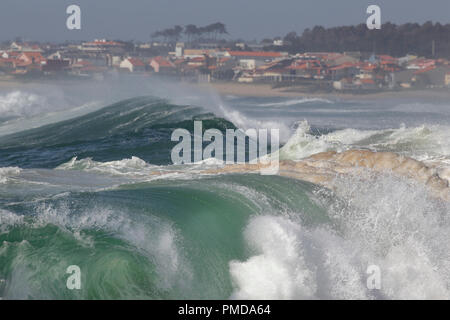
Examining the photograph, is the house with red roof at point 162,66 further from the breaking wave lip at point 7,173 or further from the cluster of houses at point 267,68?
the breaking wave lip at point 7,173

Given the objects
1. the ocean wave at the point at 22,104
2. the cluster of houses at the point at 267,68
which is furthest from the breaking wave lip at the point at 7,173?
the cluster of houses at the point at 267,68

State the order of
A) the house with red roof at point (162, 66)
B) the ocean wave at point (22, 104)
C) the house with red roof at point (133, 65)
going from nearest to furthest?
the ocean wave at point (22, 104) → the house with red roof at point (133, 65) → the house with red roof at point (162, 66)

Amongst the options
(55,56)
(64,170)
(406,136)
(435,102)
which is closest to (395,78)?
(435,102)

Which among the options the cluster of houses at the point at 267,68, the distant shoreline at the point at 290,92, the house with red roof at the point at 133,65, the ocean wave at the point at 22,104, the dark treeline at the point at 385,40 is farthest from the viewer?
the dark treeline at the point at 385,40

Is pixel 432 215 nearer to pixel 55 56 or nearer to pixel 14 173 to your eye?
pixel 14 173

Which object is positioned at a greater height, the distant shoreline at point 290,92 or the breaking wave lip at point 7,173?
the distant shoreline at point 290,92

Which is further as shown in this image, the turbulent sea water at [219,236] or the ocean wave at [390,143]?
the ocean wave at [390,143]

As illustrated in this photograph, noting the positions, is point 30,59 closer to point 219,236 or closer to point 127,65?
point 127,65

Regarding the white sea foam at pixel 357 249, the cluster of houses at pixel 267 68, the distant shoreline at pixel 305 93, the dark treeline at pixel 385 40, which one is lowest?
the white sea foam at pixel 357 249
